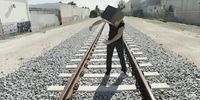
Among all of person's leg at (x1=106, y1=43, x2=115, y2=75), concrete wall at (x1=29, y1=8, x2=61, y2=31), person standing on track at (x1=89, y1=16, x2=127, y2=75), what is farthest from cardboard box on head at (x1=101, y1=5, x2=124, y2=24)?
concrete wall at (x1=29, y1=8, x2=61, y2=31)

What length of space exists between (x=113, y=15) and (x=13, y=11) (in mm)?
22528

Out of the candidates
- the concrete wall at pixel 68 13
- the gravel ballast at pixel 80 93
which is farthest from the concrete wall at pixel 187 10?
the gravel ballast at pixel 80 93

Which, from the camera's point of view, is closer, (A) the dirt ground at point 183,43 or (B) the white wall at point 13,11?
(A) the dirt ground at point 183,43

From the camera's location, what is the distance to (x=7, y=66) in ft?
33.1

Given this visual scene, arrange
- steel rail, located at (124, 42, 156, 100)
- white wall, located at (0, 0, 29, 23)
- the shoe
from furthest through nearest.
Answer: white wall, located at (0, 0, 29, 23) < the shoe < steel rail, located at (124, 42, 156, 100)

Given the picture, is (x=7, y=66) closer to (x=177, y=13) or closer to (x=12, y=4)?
(x=12, y=4)

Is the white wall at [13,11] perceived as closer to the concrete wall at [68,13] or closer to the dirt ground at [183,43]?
the dirt ground at [183,43]

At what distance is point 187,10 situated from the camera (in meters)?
38.0

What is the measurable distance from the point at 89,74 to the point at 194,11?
3020 centimetres

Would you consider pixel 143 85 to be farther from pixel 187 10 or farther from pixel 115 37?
pixel 187 10

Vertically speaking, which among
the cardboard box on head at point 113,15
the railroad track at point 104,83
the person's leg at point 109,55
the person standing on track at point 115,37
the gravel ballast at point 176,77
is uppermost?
the cardboard box on head at point 113,15

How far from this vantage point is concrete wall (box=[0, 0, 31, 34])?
2464cm

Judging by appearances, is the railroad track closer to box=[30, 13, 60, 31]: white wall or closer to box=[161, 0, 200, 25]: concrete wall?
box=[30, 13, 60, 31]: white wall

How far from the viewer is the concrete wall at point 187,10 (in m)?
33.5
